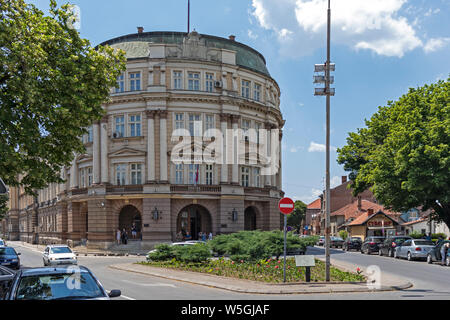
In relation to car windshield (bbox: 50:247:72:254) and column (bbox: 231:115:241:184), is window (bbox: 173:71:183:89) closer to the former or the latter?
column (bbox: 231:115:241:184)

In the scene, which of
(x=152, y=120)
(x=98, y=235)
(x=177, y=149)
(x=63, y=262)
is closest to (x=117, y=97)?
(x=152, y=120)

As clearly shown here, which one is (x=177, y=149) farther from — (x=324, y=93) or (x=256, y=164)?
(x=324, y=93)

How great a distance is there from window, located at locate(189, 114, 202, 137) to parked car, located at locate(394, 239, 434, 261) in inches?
838

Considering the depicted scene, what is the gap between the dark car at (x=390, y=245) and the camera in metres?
37.2

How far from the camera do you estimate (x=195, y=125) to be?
47.8 metres

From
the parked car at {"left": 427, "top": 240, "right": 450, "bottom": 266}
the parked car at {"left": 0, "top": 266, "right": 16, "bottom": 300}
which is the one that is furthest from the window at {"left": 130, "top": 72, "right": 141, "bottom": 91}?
the parked car at {"left": 0, "top": 266, "right": 16, "bottom": 300}

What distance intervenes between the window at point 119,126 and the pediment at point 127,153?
5.19 ft

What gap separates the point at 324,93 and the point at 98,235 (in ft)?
111

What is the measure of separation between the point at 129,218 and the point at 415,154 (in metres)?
28.6

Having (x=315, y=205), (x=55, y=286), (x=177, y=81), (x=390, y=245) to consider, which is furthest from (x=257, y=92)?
(x=315, y=205)

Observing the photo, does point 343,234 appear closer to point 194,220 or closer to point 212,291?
point 194,220

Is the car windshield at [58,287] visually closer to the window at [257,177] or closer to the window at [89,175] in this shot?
the window at [89,175]

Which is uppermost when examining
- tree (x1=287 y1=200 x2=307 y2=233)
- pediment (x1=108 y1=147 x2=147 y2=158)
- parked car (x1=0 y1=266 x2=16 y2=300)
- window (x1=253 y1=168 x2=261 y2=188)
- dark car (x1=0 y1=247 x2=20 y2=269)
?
pediment (x1=108 y1=147 x2=147 y2=158)

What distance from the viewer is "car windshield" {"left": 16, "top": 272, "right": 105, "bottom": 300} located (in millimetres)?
8906
